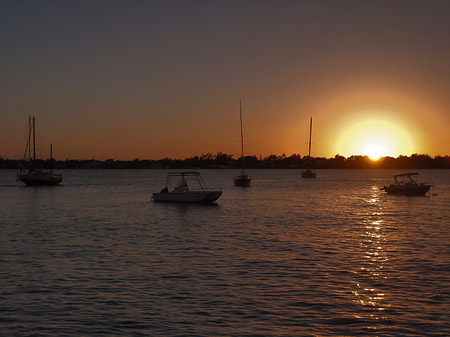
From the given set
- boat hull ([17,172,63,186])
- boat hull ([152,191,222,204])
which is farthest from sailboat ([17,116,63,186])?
boat hull ([152,191,222,204])

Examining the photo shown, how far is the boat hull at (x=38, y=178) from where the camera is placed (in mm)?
121688

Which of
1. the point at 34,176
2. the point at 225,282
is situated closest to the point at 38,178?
the point at 34,176

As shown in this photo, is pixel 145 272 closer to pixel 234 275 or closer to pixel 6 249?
pixel 234 275

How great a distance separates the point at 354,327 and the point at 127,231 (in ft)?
92.5

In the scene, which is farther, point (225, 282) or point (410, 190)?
point (410, 190)

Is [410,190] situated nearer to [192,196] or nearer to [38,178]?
[192,196]

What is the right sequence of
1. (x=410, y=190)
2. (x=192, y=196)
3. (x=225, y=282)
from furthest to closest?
(x=410, y=190)
(x=192, y=196)
(x=225, y=282)

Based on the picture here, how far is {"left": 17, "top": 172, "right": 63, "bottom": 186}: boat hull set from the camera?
12169 cm

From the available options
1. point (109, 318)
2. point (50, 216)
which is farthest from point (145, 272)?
point (50, 216)

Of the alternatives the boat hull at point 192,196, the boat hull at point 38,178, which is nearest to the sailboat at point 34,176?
the boat hull at point 38,178

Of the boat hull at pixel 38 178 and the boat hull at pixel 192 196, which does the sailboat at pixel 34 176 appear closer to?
the boat hull at pixel 38 178

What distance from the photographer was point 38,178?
405 ft

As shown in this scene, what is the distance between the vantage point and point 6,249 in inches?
1208

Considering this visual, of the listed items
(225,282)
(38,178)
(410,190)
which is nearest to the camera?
(225,282)
